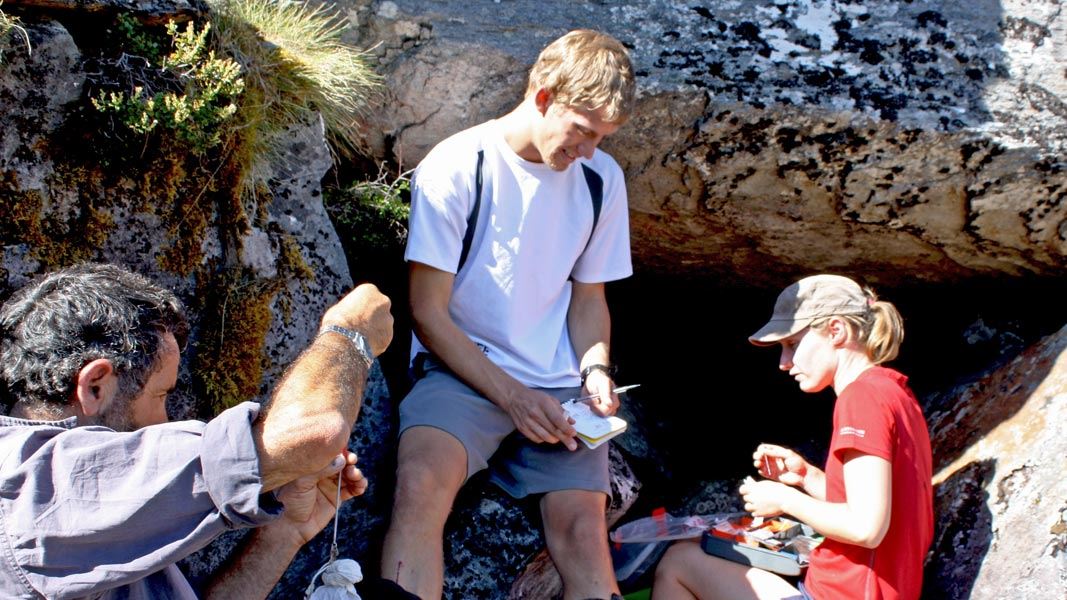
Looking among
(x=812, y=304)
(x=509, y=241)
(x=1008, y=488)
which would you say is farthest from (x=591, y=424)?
(x=1008, y=488)

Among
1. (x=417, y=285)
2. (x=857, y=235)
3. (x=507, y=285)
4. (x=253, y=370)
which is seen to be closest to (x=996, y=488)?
(x=857, y=235)

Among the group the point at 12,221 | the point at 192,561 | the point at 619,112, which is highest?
the point at 619,112

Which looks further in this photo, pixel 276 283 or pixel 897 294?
pixel 897 294

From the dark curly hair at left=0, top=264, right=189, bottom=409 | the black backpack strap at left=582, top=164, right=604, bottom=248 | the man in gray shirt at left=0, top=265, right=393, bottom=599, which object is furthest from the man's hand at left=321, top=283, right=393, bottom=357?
the black backpack strap at left=582, top=164, right=604, bottom=248

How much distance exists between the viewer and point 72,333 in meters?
2.27

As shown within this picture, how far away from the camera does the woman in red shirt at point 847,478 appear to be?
3.27 meters

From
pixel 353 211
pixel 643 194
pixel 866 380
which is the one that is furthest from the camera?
pixel 643 194

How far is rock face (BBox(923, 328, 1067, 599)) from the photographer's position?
3.58 metres

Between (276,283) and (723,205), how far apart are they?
6.80ft

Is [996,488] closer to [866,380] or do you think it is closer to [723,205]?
[866,380]

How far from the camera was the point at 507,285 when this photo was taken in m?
3.97

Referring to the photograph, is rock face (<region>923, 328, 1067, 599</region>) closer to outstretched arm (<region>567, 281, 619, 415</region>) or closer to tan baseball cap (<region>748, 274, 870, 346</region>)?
tan baseball cap (<region>748, 274, 870, 346</region>)

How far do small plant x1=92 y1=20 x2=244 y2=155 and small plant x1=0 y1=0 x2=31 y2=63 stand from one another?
26cm

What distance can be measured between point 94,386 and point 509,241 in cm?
196
